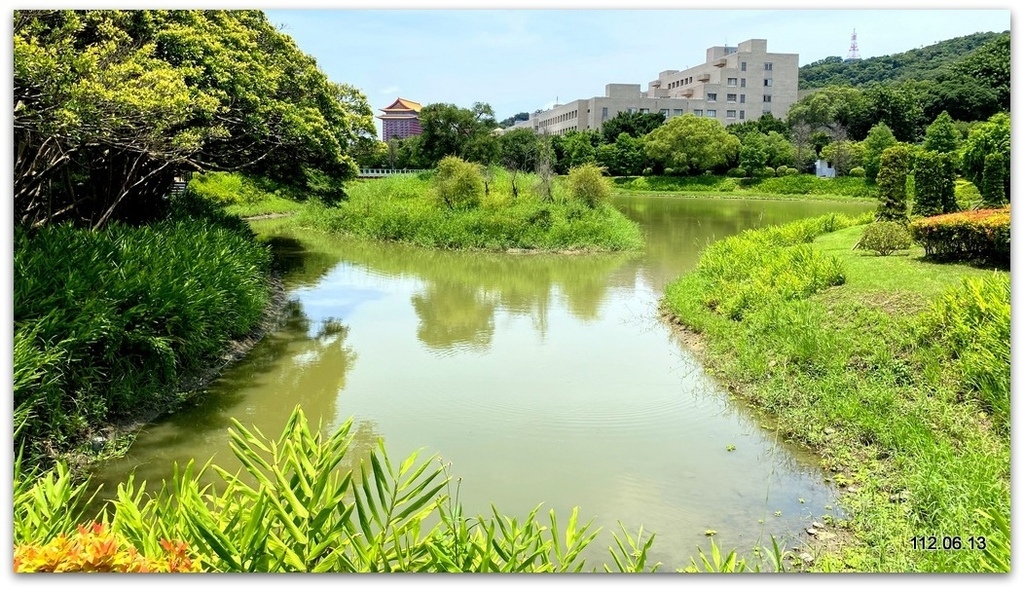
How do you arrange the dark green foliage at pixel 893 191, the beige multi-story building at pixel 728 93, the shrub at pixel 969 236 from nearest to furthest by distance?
the shrub at pixel 969 236, the dark green foliage at pixel 893 191, the beige multi-story building at pixel 728 93

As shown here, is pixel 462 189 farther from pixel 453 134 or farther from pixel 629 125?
pixel 629 125

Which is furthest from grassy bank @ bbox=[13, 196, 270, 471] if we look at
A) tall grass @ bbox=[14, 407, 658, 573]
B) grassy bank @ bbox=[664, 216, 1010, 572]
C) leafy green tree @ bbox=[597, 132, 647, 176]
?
leafy green tree @ bbox=[597, 132, 647, 176]

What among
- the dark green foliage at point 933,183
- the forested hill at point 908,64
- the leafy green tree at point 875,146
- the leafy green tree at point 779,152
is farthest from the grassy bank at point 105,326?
the leafy green tree at point 779,152

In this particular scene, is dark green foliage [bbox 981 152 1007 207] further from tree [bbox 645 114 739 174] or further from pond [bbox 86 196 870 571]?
tree [bbox 645 114 739 174]

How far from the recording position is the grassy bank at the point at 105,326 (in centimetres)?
453

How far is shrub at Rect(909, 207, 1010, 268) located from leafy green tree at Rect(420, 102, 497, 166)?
876 inches

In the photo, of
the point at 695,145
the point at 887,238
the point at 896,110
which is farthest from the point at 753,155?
the point at 887,238

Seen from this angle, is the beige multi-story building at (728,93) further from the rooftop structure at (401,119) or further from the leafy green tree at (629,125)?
the rooftop structure at (401,119)

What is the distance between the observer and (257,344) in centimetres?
816

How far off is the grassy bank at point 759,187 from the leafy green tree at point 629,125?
5.45 meters

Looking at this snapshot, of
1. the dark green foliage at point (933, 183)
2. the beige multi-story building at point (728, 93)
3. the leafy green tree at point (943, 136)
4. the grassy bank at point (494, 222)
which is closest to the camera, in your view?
the dark green foliage at point (933, 183)

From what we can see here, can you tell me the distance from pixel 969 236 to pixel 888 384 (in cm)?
366

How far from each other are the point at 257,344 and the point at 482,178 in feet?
43.4

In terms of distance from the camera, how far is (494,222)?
17.8 meters
